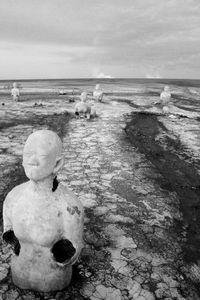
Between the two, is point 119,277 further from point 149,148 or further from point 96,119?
point 96,119

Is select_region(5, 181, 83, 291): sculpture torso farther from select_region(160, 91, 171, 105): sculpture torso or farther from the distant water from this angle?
the distant water

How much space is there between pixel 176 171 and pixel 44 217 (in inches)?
222

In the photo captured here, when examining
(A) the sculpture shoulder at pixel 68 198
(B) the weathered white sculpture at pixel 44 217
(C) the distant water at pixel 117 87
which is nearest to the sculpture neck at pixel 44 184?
(B) the weathered white sculpture at pixel 44 217

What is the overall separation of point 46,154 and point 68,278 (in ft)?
5.23

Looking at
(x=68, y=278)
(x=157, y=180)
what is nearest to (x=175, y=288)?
(x=68, y=278)

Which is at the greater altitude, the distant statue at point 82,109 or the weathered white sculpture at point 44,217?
the weathered white sculpture at point 44,217

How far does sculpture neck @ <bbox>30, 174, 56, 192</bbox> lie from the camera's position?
11.5 ft

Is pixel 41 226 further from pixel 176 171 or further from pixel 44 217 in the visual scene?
pixel 176 171

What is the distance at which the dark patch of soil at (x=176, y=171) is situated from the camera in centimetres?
550

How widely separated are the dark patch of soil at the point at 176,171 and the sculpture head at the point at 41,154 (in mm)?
2637

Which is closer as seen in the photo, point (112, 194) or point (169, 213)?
point (169, 213)

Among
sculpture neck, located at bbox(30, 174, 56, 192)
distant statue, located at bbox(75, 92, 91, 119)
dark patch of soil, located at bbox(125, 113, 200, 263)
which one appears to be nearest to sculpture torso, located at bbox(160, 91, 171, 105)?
dark patch of soil, located at bbox(125, 113, 200, 263)

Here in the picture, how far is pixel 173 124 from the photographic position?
1481 centimetres

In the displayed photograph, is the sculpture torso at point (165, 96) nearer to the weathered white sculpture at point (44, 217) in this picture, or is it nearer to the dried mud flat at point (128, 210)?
the dried mud flat at point (128, 210)
